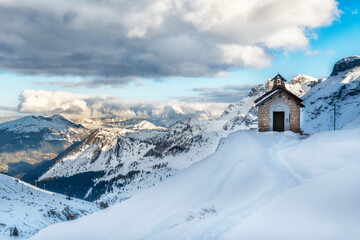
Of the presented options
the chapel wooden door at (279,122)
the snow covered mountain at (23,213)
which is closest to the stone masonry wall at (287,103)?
the chapel wooden door at (279,122)

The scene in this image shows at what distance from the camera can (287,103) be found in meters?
35.0

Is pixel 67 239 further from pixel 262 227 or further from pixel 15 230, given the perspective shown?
pixel 15 230

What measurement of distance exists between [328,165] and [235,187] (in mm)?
6223

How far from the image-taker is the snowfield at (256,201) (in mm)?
10289

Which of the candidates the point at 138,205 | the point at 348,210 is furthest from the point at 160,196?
the point at 348,210

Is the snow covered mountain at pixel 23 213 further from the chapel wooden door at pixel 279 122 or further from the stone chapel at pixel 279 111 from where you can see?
the chapel wooden door at pixel 279 122

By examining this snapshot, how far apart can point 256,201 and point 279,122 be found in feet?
74.6

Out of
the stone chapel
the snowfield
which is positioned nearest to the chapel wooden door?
the stone chapel

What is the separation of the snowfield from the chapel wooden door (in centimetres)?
563

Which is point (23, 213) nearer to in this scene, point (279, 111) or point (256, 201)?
point (279, 111)

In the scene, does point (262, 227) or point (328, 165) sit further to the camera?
point (328, 165)

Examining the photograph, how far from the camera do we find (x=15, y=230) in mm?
48875

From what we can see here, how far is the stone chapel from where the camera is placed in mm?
34906

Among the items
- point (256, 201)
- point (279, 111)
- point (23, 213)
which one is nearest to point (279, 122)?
point (279, 111)
